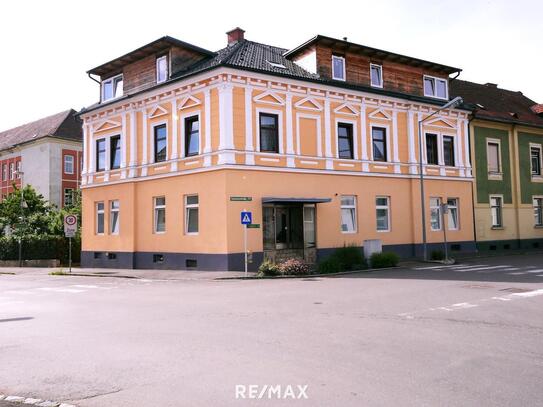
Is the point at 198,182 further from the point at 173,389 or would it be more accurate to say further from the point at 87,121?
the point at 173,389

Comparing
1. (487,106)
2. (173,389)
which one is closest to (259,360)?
(173,389)

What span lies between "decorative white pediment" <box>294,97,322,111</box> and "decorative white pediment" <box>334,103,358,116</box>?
3.64ft

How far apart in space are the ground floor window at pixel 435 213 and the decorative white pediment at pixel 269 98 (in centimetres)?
1112

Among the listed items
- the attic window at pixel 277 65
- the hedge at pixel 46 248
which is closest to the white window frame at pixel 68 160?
the hedge at pixel 46 248

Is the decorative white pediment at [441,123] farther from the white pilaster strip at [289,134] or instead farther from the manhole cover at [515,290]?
the manhole cover at [515,290]

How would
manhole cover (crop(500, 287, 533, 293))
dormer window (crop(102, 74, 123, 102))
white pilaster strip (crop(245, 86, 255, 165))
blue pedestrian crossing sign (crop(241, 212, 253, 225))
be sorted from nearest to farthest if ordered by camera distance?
manhole cover (crop(500, 287, 533, 293))
blue pedestrian crossing sign (crop(241, 212, 253, 225))
white pilaster strip (crop(245, 86, 255, 165))
dormer window (crop(102, 74, 123, 102))

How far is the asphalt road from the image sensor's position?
5324 mm

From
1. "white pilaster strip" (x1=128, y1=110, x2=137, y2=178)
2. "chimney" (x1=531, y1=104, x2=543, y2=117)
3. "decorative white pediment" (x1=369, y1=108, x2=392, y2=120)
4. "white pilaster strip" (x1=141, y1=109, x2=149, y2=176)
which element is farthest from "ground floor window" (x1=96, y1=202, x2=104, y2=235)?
"chimney" (x1=531, y1=104, x2=543, y2=117)

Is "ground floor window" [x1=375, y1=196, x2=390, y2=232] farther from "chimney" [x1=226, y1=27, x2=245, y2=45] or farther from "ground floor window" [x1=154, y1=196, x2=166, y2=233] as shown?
"chimney" [x1=226, y1=27, x2=245, y2=45]

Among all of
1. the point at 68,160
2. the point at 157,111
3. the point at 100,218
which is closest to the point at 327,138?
the point at 157,111

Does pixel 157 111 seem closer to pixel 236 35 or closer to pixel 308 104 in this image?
pixel 236 35

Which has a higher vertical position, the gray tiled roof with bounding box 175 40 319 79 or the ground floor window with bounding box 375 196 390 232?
the gray tiled roof with bounding box 175 40 319 79

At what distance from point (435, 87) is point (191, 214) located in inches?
659

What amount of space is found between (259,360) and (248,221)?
13.3 meters
